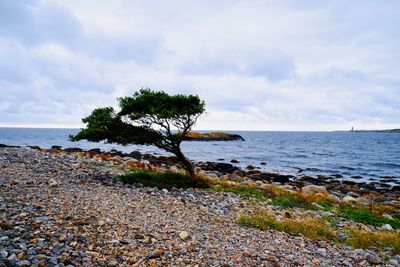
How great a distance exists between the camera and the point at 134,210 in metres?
10.5

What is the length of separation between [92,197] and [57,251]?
16.3 feet

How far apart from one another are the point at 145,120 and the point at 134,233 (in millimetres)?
9183

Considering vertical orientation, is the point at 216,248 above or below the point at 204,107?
below

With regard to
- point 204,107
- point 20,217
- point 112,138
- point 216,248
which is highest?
point 204,107

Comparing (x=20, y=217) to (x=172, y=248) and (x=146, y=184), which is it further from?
(x=146, y=184)

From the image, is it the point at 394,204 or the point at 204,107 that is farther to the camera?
the point at 394,204

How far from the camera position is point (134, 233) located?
26.7 feet

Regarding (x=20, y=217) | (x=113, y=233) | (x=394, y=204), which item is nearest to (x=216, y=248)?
(x=113, y=233)

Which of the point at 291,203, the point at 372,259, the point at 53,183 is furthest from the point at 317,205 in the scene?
the point at 53,183

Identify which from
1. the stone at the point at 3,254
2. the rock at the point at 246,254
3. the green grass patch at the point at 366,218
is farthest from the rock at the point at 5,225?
the green grass patch at the point at 366,218

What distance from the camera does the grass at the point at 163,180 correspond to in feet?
50.1

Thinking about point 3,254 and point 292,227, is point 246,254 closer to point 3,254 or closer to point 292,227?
point 292,227

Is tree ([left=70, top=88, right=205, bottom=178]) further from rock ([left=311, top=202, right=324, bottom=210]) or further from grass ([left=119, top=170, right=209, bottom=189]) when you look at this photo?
rock ([left=311, top=202, right=324, bottom=210])

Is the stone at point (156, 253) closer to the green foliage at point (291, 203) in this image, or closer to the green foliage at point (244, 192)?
the green foliage at point (291, 203)
